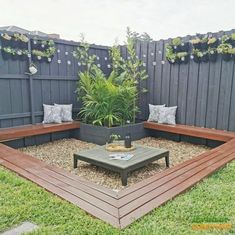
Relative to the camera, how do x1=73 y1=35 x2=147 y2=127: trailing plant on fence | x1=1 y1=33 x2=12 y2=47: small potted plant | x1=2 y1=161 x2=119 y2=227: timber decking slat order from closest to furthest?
x1=2 y1=161 x2=119 y2=227: timber decking slat < x1=1 y1=33 x2=12 y2=47: small potted plant < x1=73 y1=35 x2=147 y2=127: trailing plant on fence

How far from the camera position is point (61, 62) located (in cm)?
570

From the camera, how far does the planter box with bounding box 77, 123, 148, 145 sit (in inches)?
197

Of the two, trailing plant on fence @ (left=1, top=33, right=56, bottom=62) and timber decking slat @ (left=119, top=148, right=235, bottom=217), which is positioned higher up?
trailing plant on fence @ (left=1, top=33, right=56, bottom=62)

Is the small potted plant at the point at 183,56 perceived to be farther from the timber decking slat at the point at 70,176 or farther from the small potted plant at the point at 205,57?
the timber decking slat at the point at 70,176

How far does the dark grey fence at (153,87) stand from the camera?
15.8 feet

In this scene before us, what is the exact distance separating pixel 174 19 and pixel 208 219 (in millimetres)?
5962

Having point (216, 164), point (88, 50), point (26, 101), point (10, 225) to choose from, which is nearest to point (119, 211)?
point (10, 225)

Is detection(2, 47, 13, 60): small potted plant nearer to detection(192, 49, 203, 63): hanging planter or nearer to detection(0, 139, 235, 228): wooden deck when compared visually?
detection(0, 139, 235, 228): wooden deck

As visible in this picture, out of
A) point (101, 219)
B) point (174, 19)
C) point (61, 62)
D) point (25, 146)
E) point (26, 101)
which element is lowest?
point (25, 146)

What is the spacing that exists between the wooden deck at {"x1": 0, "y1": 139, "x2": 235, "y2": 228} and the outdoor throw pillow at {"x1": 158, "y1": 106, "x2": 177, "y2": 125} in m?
2.16

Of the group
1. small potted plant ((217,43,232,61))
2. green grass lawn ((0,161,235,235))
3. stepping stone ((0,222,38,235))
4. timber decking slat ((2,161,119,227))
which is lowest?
stepping stone ((0,222,38,235))

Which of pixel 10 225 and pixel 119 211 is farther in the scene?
pixel 119 211

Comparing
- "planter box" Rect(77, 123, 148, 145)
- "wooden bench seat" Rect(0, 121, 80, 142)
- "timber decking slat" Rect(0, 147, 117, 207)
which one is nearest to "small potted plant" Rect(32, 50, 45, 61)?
"wooden bench seat" Rect(0, 121, 80, 142)

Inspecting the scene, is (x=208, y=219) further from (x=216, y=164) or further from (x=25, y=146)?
(x=25, y=146)
